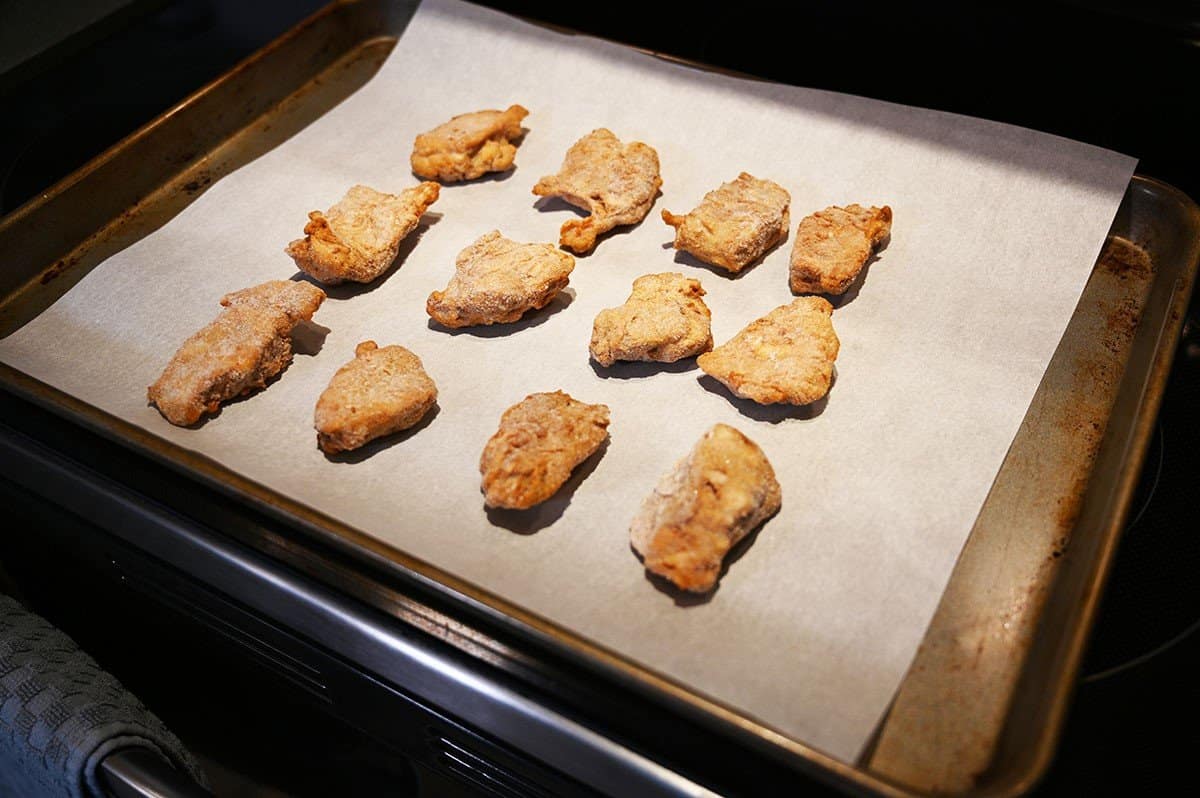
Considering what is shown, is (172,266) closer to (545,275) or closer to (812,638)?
(545,275)

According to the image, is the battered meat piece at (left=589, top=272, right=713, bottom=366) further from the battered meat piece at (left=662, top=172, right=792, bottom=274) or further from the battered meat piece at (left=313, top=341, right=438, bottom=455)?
the battered meat piece at (left=313, top=341, right=438, bottom=455)

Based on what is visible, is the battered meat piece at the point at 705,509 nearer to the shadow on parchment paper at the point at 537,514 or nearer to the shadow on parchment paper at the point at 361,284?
the shadow on parchment paper at the point at 537,514

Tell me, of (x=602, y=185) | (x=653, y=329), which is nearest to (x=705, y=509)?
(x=653, y=329)

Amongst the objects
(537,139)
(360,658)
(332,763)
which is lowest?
(332,763)

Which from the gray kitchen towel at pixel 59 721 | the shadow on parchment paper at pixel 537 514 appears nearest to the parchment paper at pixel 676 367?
the shadow on parchment paper at pixel 537 514

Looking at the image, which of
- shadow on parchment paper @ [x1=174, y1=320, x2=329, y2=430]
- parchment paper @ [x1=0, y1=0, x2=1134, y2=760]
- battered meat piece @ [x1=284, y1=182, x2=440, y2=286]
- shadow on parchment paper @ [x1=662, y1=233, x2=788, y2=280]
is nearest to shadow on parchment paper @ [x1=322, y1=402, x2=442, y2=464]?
parchment paper @ [x1=0, y1=0, x2=1134, y2=760]

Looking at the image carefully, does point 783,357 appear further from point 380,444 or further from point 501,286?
point 380,444

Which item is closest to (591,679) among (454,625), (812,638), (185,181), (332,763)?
(454,625)
